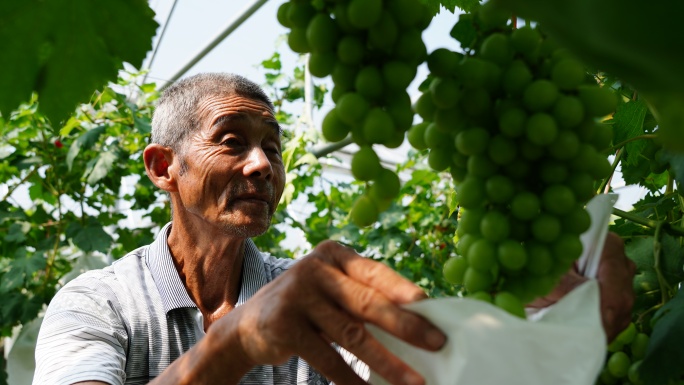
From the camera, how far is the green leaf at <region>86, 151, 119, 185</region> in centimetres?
341

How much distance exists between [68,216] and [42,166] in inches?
10.5

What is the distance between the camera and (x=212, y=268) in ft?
6.27

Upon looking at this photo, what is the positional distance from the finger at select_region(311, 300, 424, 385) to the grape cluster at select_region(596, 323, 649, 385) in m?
0.37

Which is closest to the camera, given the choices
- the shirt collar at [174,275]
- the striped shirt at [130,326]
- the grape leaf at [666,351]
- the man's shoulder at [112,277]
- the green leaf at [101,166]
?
the grape leaf at [666,351]

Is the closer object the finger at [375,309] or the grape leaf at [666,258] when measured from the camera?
the finger at [375,309]

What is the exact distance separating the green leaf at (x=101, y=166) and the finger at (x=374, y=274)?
2.89m

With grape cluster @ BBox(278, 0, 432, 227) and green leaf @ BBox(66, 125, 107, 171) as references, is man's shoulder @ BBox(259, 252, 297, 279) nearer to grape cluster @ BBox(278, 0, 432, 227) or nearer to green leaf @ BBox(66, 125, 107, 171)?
grape cluster @ BBox(278, 0, 432, 227)

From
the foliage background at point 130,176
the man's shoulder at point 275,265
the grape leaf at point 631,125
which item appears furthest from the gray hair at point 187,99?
the grape leaf at point 631,125

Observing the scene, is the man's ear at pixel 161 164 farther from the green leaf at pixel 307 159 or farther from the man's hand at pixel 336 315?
the green leaf at pixel 307 159

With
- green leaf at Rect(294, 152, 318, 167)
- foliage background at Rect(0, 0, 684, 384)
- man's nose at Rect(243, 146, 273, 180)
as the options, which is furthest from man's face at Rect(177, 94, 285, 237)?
green leaf at Rect(294, 152, 318, 167)

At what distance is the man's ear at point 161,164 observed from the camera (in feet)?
6.92

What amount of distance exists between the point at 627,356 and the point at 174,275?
3.82ft

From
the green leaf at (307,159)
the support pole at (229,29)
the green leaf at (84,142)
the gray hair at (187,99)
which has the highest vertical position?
the support pole at (229,29)

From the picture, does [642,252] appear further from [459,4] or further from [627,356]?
[459,4]
